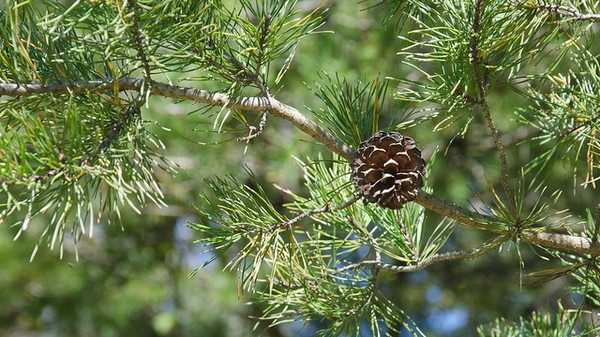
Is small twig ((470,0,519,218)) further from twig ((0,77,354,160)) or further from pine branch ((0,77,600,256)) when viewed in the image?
twig ((0,77,354,160))

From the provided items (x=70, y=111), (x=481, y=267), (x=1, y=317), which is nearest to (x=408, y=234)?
(x=70, y=111)

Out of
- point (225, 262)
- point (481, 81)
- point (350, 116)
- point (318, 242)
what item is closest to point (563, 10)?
point (481, 81)

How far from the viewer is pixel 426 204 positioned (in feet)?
2.03

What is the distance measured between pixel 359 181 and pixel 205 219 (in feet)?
0.62

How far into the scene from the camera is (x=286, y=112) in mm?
606

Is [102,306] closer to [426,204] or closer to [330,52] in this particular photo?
[330,52]

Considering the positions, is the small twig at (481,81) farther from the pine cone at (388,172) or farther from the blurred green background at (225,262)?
the blurred green background at (225,262)

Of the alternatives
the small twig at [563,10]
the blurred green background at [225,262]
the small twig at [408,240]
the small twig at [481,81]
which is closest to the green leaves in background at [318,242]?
the small twig at [408,240]

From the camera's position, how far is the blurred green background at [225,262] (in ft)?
6.64

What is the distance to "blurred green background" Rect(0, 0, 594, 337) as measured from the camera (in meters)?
2.02

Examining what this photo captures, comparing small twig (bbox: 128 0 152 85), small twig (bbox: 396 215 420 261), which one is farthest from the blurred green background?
small twig (bbox: 128 0 152 85)

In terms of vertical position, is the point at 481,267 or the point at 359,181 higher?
the point at 359,181

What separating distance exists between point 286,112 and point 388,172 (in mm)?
114

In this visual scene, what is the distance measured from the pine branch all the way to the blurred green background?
4.06ft
